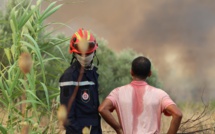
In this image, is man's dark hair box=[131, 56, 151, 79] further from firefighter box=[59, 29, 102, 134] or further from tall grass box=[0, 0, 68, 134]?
tall grass box=[0, 0, 68, 134]

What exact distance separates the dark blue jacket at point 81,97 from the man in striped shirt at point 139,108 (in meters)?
0.13

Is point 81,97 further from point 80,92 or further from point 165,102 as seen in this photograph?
point 165,102

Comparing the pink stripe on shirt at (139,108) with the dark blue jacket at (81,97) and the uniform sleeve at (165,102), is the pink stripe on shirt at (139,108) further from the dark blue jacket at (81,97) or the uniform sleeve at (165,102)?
the dark blue jacket at (81,97)

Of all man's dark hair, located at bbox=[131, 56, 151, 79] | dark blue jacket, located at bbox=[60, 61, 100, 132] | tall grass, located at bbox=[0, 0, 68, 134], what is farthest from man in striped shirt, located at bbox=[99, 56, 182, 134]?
tall grass, located at bbox=[0, 0, 68, 134]

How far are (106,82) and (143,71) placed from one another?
62.0 feet

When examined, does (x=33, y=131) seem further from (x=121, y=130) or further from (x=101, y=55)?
(x=101, y=55)

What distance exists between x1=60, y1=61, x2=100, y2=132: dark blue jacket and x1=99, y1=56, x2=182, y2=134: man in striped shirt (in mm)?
132

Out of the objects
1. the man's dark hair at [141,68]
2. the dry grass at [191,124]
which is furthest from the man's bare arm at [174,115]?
the dry grass at [191,124]

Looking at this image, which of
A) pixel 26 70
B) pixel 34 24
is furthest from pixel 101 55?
pixel 26 70

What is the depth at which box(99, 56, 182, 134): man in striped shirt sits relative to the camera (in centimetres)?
454

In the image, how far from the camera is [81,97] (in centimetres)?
463

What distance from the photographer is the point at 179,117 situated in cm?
449

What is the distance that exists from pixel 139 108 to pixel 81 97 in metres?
0.48

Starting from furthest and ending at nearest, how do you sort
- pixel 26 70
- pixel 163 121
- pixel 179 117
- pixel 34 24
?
pixel 163 121 < pixel 34 24 < pixel 179 117 < pixel 26 70
